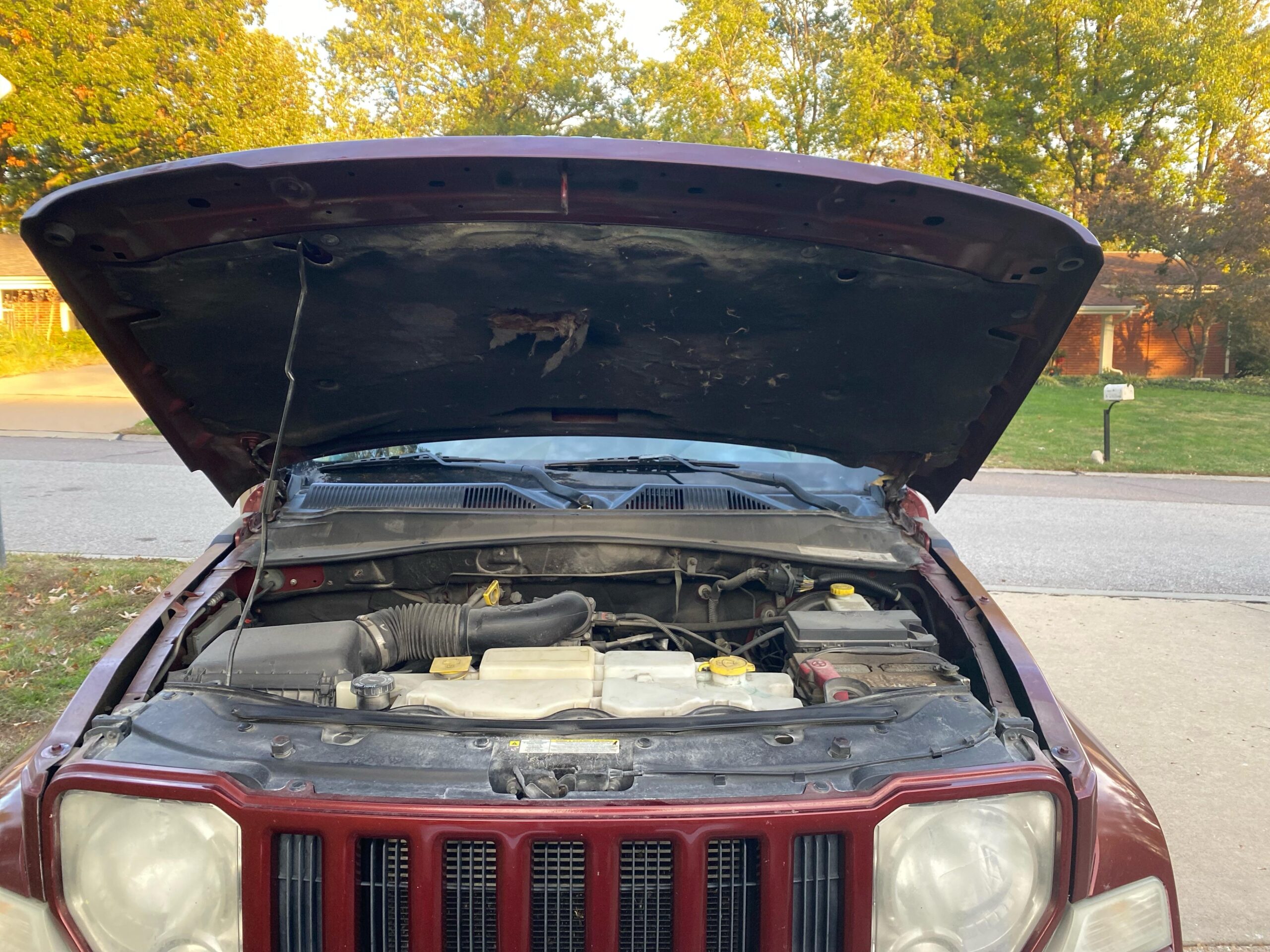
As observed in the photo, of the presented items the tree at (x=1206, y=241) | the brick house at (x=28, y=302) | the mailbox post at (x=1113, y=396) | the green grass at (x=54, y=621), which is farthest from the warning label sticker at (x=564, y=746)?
the brick house at (x=28, y=302)

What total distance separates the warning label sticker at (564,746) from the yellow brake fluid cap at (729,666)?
1.69ft

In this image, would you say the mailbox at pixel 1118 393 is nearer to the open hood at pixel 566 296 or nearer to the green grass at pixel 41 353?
the open hood at pixel 566 296

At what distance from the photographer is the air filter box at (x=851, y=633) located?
228cm

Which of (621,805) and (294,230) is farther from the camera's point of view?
(294,230)

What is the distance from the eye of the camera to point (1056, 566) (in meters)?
6.69

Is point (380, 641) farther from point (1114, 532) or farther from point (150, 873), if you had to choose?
point (1114, 532)

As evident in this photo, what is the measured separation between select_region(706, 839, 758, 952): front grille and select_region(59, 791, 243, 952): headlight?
0.86 metres

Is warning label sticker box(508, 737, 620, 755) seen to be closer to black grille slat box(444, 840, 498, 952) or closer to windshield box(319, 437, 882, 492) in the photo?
black grille slat box(444, 840, 498, 952)

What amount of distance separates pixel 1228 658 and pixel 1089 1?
25.5m

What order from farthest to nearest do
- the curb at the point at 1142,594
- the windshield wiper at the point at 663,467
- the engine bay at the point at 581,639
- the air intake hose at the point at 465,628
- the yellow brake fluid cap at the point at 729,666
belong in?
1. the curb at the point at 1142,594
2. the windshield wiper at the point at 663,467
3. the air intake hose at the point at 465,628
4. the yellow brake fluid cap at the point at 729,666
5. the engine bay at the point at 581,639

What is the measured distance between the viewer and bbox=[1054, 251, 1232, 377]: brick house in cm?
2514

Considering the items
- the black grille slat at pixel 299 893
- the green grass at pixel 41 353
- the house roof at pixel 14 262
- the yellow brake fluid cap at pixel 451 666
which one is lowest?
the black grille slat at pixel 299 893

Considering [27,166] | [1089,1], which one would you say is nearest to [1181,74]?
[1089,1]

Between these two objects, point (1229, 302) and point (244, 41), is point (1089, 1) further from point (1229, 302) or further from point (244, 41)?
point (244, 41)
